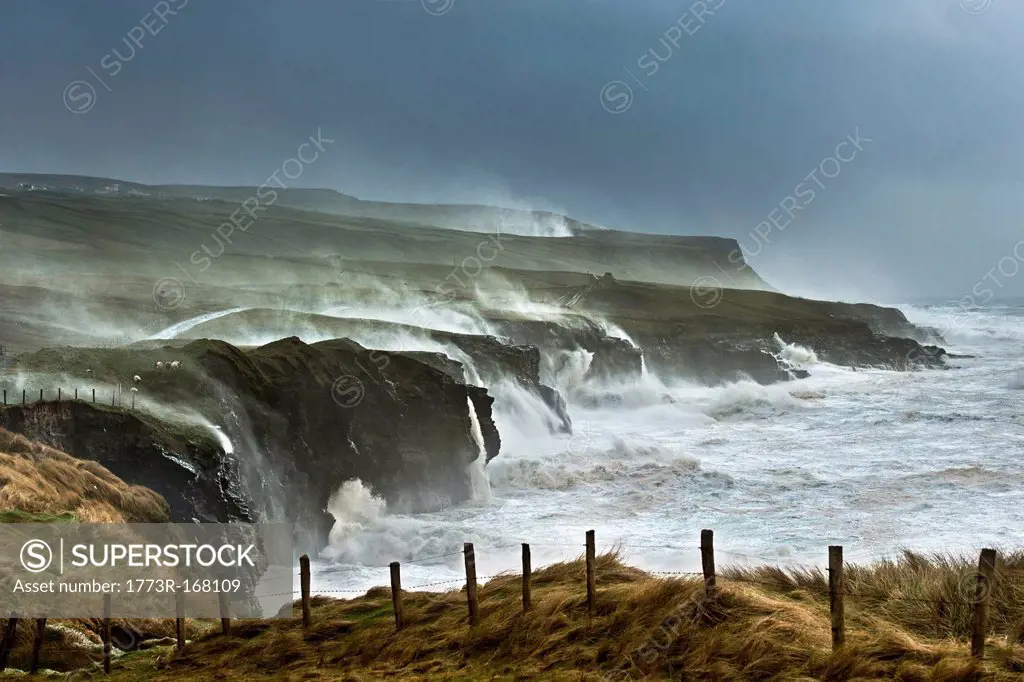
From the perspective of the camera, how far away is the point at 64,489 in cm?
1678

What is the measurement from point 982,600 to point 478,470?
24014 mm

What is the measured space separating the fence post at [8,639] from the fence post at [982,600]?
476 inches

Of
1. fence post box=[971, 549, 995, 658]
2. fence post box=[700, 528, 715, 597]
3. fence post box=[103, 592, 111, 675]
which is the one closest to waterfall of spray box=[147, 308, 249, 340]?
fence post box=[103, 592, 111, 675]

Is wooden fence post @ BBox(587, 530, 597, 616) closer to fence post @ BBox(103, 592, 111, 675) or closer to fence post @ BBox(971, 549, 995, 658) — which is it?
Result: fence post @ BBox(971, 549, 995, 658)

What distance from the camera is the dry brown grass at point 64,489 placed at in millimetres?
15531

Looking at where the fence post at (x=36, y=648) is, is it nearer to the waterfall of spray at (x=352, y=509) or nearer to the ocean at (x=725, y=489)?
the ocean at (x=725, y=489)

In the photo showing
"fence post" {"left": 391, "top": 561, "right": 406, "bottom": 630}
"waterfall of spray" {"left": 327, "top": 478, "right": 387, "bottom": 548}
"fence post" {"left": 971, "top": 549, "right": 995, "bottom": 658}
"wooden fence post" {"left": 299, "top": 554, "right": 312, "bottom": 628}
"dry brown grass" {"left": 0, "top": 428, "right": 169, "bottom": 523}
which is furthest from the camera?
"waterfall of spray" {"left": 327, "top": 478, "right": 387, "bottom": 548}

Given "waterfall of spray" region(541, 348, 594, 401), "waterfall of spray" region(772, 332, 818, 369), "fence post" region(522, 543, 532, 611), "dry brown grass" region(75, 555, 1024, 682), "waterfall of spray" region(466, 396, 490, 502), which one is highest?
"waterfall of spray" region(772, 332, 818, 369)

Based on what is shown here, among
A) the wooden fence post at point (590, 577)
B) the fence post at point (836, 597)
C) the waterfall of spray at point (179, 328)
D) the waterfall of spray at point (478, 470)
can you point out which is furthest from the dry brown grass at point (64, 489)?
the waterfall of spray at point (179, 328)

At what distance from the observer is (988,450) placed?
3525 cm

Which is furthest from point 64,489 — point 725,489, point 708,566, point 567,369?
point 567,369

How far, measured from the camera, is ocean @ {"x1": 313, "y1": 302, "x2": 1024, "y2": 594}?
22.9 metres

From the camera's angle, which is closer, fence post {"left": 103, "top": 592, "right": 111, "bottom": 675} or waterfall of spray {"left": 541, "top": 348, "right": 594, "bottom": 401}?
fence post {"left": 103, "top": 592, "right": 111, "bottom": 675}

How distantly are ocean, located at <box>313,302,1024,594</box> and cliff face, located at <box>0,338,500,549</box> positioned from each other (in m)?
1.27
